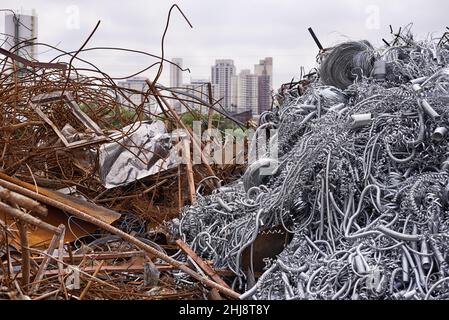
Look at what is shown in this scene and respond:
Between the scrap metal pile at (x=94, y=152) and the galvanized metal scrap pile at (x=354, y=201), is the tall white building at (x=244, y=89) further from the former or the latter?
the galvanized metal scrap pile at (x=354, y=201)

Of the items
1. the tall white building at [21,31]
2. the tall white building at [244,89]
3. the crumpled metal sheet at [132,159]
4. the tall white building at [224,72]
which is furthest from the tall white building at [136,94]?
the tall white building at [224,72]

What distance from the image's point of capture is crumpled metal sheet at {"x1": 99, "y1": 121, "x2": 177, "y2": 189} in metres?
4.49

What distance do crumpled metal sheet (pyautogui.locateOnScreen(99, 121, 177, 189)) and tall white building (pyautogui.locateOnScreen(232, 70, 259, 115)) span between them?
3350 millimetres

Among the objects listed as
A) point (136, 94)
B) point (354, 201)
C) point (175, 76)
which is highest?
point (175, 76)

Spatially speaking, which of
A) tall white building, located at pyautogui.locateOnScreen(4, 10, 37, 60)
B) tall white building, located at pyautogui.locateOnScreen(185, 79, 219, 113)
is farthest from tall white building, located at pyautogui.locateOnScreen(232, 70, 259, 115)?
tall white building, located at pyautogui.locateOnScreen(4, 10, 37, 60)

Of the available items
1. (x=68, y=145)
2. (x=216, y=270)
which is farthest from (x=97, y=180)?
(x=216, y=270)

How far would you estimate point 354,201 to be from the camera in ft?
10.1

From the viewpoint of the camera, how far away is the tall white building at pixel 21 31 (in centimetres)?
477

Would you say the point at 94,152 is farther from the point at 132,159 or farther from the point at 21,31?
the point at 21,31

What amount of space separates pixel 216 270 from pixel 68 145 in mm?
1673

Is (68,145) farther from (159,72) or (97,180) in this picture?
(159,72)

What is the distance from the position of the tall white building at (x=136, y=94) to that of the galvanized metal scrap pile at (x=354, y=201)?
4.26ft

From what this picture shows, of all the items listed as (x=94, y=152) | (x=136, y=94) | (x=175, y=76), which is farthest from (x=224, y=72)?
(x=94, y=152)

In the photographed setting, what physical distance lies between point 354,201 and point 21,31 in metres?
3.38
